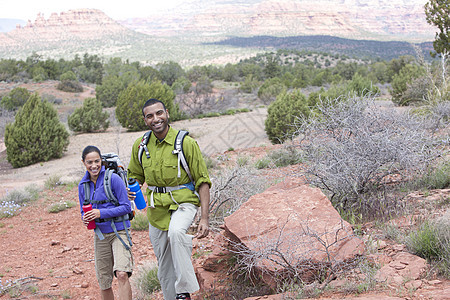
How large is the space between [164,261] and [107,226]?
1.83ft

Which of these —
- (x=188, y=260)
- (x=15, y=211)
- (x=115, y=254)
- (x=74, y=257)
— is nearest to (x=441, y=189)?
(x=188, y=260)

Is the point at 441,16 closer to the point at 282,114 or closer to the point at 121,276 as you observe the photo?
the point at 282,114

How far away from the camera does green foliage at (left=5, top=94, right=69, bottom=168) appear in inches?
545

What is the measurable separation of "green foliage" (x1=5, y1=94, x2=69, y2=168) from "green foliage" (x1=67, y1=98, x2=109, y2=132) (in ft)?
11.4

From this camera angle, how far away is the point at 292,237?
3.40 m

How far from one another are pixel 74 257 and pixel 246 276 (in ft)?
10.3

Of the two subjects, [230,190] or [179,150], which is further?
[230,190]

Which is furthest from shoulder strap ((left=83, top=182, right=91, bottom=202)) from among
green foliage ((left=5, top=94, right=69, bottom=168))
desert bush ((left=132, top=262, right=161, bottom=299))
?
green foliage ((left=5, top=94, right=69, bottom=168))

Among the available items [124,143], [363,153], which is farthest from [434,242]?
[124,143]

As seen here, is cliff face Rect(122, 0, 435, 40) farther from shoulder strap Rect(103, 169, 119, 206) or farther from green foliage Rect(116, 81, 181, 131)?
shoulder strap Rect(103, 169, 119, 206)

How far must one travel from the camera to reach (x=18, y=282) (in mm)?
4793

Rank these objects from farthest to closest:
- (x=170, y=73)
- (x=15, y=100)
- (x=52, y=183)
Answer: (x=170, y=73) → (x=15, y=100) → (x=52, y=183)

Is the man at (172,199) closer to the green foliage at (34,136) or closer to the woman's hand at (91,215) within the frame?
the woman's hand at (91,215)

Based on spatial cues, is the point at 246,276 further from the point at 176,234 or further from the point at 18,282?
the point at 18,282
